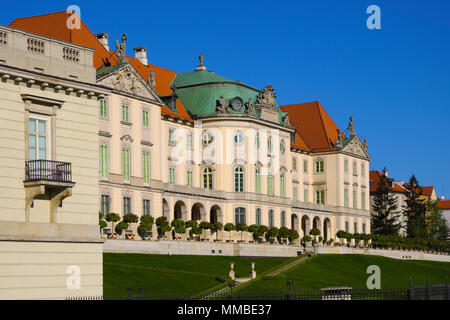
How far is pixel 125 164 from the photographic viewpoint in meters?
70.4

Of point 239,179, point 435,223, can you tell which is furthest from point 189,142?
point 435,223

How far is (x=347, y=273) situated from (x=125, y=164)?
2142cm

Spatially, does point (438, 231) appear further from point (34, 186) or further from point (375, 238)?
point (34, 186)

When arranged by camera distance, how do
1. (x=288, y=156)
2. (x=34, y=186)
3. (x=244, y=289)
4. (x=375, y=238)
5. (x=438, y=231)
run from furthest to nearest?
(x=438, y=231) → (x=375, y=238) → (x=288, y=156) → (x=244, y=289) → (x=34, y=186)

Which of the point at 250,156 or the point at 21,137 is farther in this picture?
the point at 250,156

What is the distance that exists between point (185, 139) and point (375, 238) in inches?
1237

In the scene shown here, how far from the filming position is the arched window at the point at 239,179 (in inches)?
3324

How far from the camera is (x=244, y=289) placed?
52.5 metres

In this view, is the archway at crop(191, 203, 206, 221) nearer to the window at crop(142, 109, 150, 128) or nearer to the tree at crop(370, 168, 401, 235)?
the window at crop(142, 109, 150, 128)

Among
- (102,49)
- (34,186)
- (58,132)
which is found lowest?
(34,186)

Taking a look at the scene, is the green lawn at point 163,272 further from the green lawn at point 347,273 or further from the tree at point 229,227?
the tree at point 229,227

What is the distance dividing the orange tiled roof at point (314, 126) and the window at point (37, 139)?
73.5 metres

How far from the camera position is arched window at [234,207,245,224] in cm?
8425
